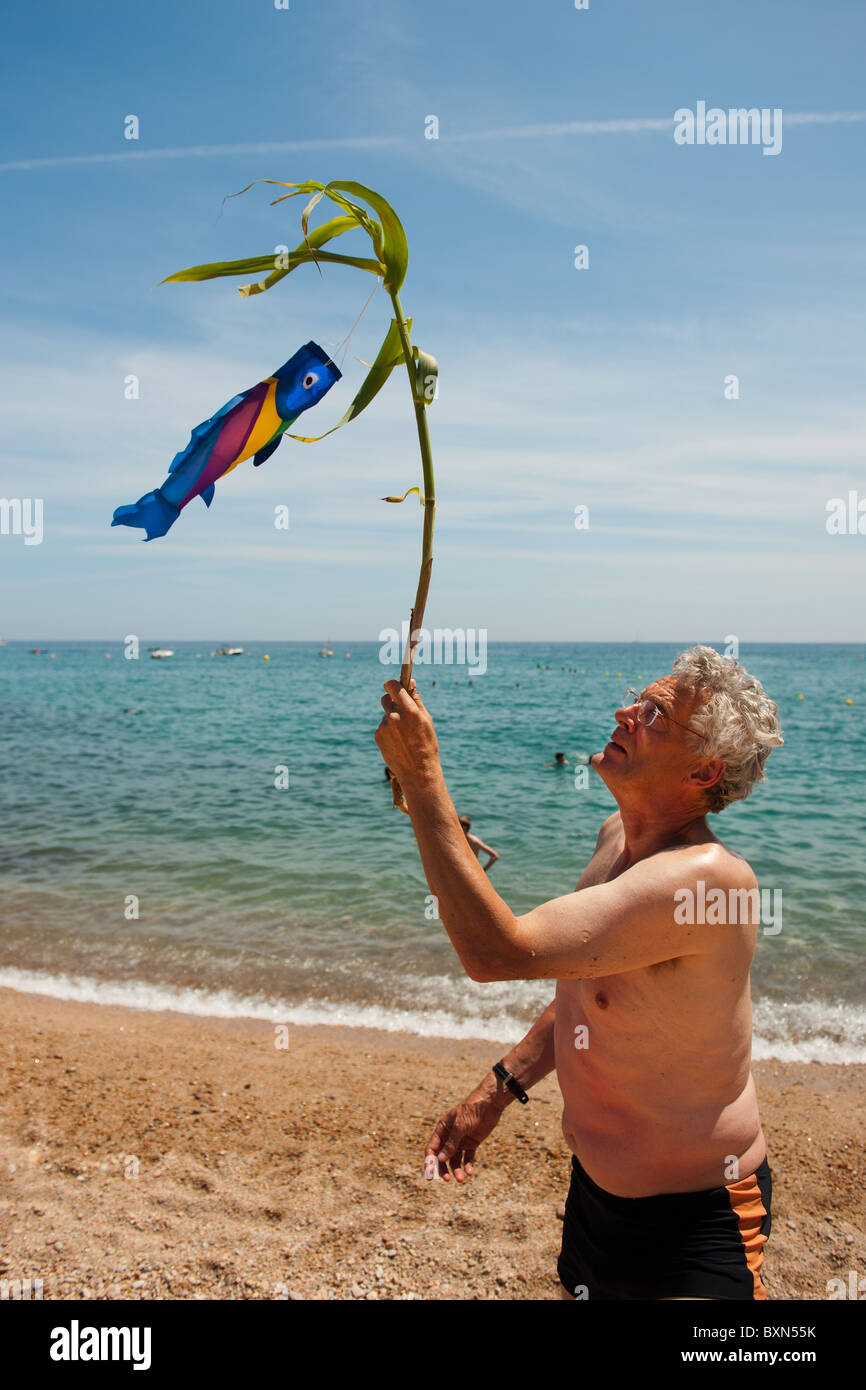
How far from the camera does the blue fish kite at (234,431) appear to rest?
195 cm

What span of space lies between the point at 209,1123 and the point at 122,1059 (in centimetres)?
120

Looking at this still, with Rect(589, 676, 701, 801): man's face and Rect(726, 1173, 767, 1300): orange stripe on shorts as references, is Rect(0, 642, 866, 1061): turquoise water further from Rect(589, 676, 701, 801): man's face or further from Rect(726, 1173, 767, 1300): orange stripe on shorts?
Rect(589, 676, 701, 801): man's face

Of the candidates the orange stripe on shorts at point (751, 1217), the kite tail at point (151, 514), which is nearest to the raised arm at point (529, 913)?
the kite tail at point (151, 514)

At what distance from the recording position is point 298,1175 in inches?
178

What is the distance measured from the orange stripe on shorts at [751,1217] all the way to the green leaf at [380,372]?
2215mm

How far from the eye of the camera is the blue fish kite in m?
1.95

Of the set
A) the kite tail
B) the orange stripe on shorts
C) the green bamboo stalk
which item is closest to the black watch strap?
the orange stripe on shorts

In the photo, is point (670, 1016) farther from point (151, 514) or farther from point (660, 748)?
point (151, 514)

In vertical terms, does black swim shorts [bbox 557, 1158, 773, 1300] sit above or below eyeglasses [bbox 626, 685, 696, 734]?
below

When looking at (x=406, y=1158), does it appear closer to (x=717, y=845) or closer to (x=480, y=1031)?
(x=480, y=1031)

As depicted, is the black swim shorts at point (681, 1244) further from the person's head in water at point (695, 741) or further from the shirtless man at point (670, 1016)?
the person's head in water at point (695, 741)

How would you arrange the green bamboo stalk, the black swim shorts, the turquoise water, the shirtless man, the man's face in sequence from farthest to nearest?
the turquoise water
the man's face
the black swim shorts
the shirtless man
the green bamboo stalk

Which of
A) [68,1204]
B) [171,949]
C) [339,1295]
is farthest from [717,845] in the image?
[171,949]
